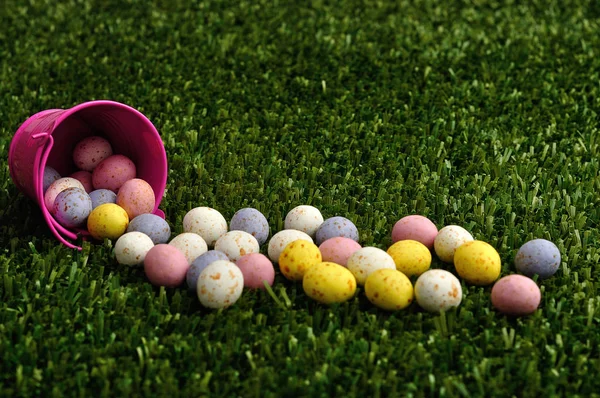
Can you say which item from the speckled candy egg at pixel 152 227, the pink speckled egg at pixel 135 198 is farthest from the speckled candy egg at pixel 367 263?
the pink speckled egg at pixel 135 198

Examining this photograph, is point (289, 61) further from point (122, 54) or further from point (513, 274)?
point (513, 274)

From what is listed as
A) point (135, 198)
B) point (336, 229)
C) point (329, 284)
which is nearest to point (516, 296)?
point (329, 284)

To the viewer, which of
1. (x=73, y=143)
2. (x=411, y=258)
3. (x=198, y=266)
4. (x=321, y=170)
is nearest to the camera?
(x=198, y=266)

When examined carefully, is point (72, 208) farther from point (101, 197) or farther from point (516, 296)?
point (516, 296)

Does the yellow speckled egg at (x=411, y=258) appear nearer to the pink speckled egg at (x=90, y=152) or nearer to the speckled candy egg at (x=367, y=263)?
the speckled candy egg at (x=367, y=263)

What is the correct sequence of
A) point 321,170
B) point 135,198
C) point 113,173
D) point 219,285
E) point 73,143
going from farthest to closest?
1. point 321,170
2. point 73,143
3. point 113,173
4. point 135,198
5. point 219,285

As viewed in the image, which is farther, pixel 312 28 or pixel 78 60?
pixel 312 28

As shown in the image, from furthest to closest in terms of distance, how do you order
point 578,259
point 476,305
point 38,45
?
point 38,45 → point 578,259 → point 476,305

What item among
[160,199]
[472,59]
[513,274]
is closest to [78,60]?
[160,199]
